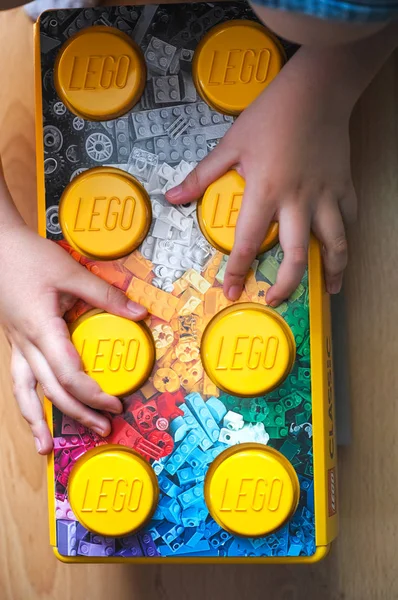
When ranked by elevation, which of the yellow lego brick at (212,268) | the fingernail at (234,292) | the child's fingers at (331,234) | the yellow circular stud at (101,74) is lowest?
the fingernail at (234,292)

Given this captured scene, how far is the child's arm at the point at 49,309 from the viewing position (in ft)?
1.81

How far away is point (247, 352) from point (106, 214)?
15 cm

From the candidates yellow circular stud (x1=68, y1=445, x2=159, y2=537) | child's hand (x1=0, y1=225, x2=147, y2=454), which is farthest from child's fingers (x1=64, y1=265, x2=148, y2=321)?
yellow circular stud (x1=68, y1=445, x2=159, y2=537)

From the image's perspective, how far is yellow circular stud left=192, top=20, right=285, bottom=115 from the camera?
1.81ft

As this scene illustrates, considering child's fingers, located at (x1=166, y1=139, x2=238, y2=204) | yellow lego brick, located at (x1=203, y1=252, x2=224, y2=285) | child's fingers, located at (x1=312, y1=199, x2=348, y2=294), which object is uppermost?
child's fingers, located at (x1=166, y1=139, x2=238, y2=204)

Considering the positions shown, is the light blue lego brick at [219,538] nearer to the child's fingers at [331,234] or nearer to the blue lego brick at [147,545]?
the blue lego brick at [147,545]

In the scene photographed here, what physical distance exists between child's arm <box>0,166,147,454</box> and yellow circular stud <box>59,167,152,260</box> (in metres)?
0.02

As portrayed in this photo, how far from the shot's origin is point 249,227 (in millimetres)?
531

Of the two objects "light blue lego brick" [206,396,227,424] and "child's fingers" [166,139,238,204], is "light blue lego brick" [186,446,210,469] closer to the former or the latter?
"light blue lego brick" [206,396,227,424]

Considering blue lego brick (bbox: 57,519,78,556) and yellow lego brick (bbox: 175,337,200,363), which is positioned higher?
yellow lego brick (bbox: 175,337,200,363)

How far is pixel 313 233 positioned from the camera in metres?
0.55

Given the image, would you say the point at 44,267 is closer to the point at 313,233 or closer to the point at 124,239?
the point at 124,239

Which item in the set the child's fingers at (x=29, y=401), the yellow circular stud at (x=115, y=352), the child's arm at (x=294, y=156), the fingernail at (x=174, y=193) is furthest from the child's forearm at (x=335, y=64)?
the child's fingers at (x=29, y=401)

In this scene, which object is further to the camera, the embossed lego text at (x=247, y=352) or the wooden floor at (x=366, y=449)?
the wooden floor at (x=366, y=449)
